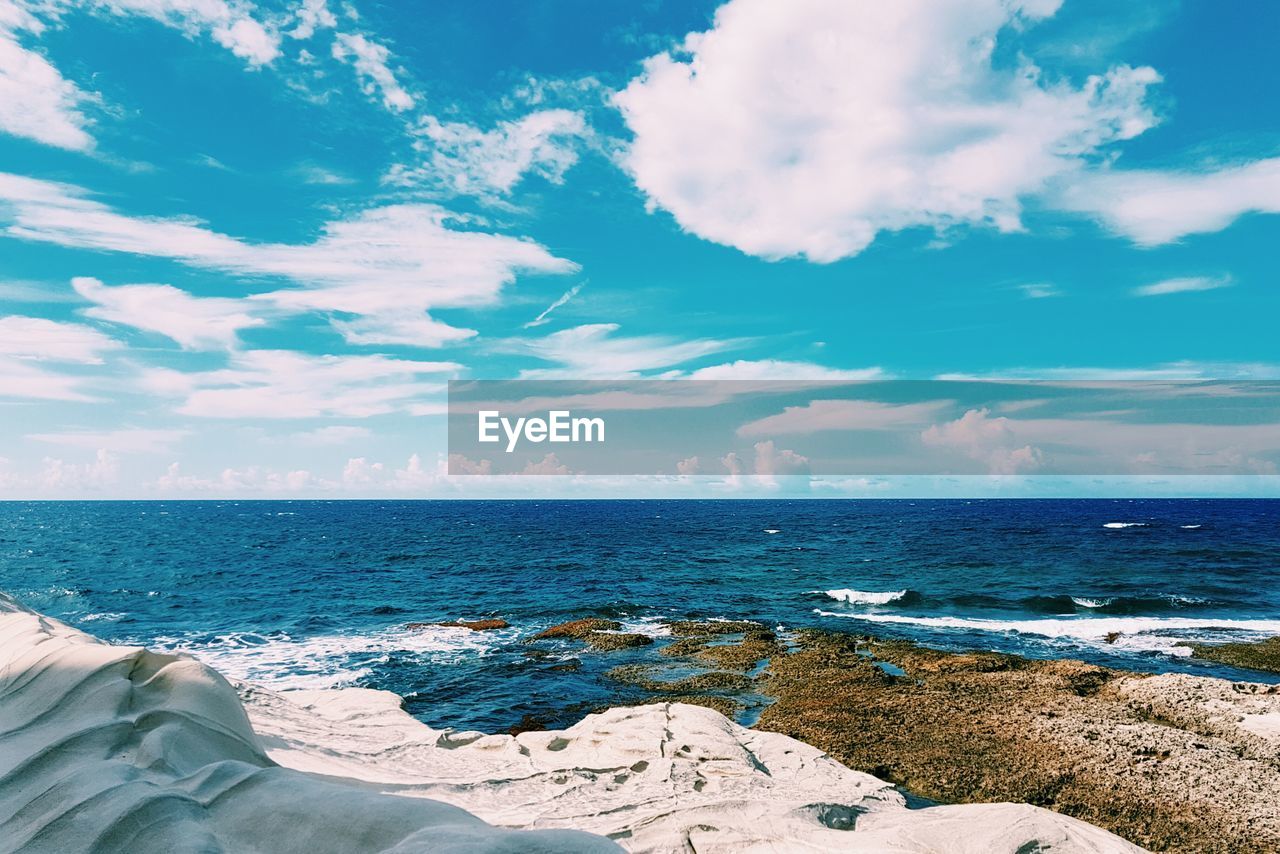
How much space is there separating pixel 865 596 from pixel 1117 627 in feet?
47.2

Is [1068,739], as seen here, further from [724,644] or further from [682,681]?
[724,644]

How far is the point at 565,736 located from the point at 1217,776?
14972mm

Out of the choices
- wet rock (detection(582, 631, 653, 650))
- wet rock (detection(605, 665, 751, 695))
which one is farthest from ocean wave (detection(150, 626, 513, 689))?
wet rock (detection(605, 665, 751, 695))

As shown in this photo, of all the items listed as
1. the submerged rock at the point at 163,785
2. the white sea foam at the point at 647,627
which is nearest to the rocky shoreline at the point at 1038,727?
the white sea foam at the point at 647,627

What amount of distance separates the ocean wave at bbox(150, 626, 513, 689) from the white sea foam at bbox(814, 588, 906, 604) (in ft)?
76.9

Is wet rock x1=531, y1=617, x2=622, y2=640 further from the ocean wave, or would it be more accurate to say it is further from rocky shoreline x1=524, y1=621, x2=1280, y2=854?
rocky shoreline x1=524, y1=621, x2=1280, y2=854

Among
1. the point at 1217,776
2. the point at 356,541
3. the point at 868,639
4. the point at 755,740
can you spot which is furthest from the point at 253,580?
the point at 1217,776

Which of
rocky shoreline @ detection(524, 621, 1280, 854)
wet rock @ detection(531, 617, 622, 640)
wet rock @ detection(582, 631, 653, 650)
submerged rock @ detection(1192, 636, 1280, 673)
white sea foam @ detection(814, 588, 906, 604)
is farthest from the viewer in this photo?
white sea foam @ detection(814, 588, 906, 604)

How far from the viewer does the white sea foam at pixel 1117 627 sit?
32.7 metres

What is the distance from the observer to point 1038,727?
18641 mm

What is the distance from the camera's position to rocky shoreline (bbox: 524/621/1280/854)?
14289mm

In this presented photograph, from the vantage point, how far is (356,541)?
9319cm

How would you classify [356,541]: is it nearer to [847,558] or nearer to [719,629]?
[847,558]

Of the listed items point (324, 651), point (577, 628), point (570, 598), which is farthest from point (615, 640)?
point (570, 598)
